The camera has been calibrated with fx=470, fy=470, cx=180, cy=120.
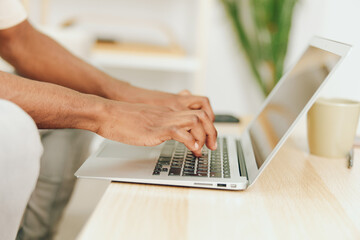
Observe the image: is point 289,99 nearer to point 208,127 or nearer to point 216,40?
point 208,127

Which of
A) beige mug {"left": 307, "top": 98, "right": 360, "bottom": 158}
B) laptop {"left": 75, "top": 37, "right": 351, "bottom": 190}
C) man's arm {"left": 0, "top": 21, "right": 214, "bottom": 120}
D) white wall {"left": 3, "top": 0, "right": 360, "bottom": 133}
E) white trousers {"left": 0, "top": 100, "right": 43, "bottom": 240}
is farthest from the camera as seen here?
white wall {"left": 3, "top": 0, "right": 360, "bottom": 133}

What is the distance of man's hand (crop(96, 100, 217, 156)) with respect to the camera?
78cm

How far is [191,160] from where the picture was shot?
84cm

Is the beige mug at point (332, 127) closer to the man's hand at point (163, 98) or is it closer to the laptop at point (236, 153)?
the laptop at point (236, 153)

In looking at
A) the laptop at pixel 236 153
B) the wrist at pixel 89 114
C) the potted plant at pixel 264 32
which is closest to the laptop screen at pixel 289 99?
the laptop at pixel 236 153

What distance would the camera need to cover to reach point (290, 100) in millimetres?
911

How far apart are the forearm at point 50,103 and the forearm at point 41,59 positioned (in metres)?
0.37

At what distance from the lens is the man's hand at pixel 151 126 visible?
779mm

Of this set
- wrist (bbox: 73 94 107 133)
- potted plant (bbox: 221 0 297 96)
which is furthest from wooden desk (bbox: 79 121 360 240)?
potted plant (bbox: 221 0 297 96)

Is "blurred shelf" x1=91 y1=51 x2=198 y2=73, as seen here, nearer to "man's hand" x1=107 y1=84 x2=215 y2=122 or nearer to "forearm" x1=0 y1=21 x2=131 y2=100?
"forearm" x1=0 y1=21 x2=131 y2=100

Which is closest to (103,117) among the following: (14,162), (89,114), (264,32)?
(89,114)

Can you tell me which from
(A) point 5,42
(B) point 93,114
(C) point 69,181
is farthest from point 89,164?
(A) point 5,42

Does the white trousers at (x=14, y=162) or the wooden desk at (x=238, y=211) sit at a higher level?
the white trousers at (x=14, y=162)

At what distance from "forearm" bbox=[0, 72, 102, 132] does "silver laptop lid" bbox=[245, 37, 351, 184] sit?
293mm
